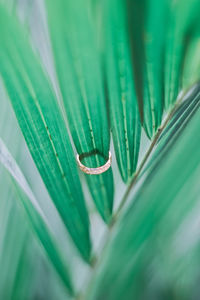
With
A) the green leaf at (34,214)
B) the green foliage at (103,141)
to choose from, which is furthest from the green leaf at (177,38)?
the green leaf at (34,214)

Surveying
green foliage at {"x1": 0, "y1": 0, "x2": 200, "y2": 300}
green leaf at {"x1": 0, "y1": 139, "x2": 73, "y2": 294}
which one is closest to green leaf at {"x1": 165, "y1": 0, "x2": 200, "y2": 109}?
green foliage at {"x1": 0, "y1": 0, "x2": 200, "y2": 300}

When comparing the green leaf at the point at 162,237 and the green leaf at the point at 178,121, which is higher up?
the green leaf at the point at 178,121

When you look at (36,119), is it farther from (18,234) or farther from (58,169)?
(18,234)

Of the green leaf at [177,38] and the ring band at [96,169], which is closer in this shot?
the green leaf at [177,38]

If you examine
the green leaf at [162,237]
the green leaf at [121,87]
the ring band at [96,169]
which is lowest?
the green leaf at [162,237]

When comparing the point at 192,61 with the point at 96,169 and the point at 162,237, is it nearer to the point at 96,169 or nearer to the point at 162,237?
the point at 96,169

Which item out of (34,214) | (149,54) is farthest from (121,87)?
(34,214)

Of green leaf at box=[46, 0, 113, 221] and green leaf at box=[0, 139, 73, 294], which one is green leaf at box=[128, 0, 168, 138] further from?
green leaf at box=[0, 139, 73, 294]

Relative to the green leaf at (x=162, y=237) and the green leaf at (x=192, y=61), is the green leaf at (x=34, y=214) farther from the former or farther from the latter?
the green leaf at (x=192, y=61)

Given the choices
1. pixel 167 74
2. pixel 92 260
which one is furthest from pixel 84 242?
pixel 167 74
